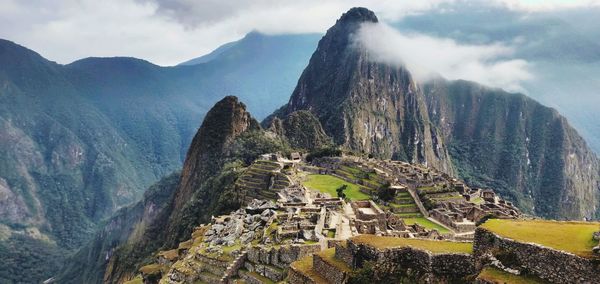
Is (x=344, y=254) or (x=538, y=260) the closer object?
(x=538, y=260)

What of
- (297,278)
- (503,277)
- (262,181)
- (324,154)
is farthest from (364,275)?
(324,154)

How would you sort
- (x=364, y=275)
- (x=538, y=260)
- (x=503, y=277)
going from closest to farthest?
(x=538, y=260) → (x=503, y=277) → (x=364, y=275)

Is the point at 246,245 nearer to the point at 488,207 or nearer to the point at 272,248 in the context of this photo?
the point at 272,248

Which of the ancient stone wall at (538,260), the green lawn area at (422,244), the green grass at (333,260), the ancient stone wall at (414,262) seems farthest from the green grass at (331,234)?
the ancient stone wall at (538,260)

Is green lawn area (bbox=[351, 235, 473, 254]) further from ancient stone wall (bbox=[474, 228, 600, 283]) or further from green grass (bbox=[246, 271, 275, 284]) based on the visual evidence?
green grass (bbox=[246, 271, 275, 284])

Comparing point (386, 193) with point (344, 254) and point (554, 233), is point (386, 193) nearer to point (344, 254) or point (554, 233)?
point (344, 254)
